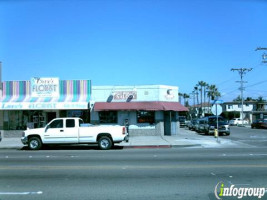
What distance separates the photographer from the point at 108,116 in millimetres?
27438

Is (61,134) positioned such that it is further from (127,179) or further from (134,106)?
(127,179)

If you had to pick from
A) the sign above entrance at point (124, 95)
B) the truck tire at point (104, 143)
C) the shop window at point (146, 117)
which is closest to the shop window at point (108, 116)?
the sign above entrance at point (124, 95)

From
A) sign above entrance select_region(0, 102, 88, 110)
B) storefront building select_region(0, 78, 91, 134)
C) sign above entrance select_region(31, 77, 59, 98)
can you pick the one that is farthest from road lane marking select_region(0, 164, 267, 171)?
sign above entrance select_region(31, 77, 59, 98)

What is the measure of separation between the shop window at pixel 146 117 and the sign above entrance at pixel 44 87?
24.2ft

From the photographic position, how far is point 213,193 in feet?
23.9

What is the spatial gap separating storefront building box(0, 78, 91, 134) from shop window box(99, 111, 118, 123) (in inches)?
46.8

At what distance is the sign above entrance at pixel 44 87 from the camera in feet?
89.5

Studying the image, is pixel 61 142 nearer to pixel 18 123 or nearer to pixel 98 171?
pixel 98 171

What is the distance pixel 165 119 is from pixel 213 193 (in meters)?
21.3

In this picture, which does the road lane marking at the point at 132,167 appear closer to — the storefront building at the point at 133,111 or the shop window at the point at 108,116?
the storefront building at the point at 133,111

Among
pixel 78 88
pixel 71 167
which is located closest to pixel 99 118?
pixel 78 88

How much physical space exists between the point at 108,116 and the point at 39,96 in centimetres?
620

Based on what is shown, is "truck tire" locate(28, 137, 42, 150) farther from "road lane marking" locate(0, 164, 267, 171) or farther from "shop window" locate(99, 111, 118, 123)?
"shop window" locate(99, 111, 118, 123)

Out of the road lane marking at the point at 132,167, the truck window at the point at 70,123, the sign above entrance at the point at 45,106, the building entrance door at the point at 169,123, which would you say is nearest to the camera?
the road lane marking at the point at 132,167
